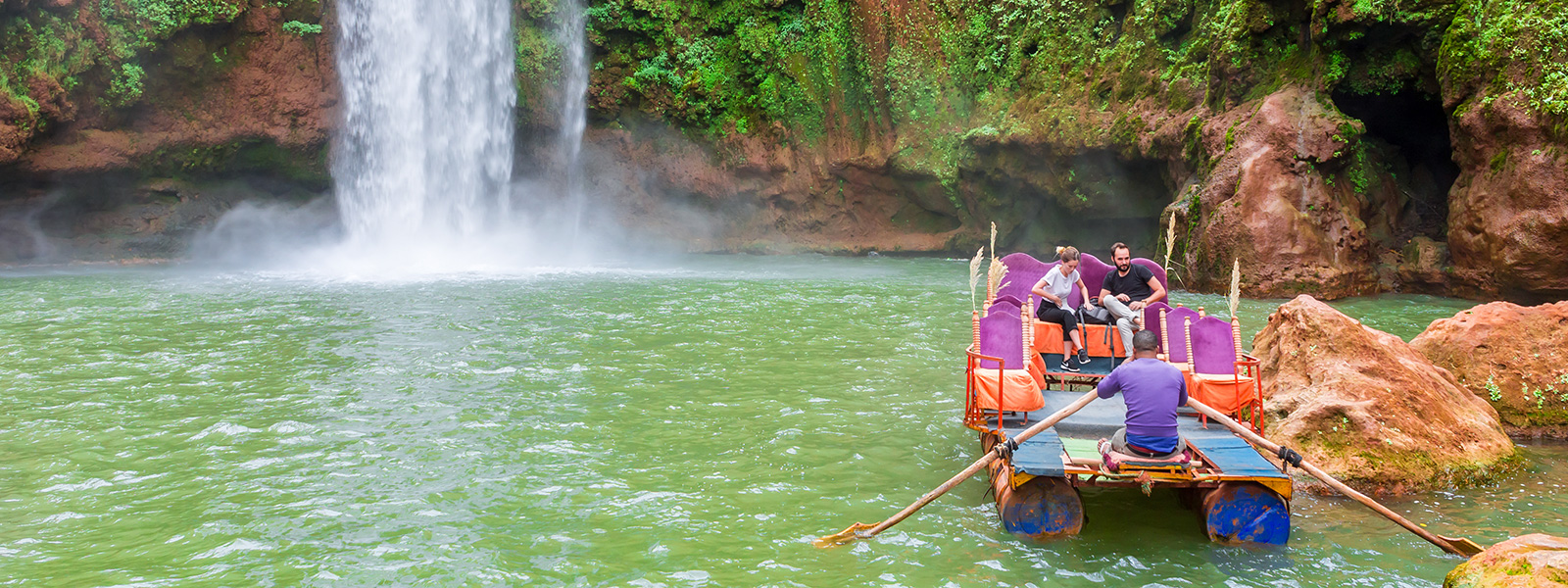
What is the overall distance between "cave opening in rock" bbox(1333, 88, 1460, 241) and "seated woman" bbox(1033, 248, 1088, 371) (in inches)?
475

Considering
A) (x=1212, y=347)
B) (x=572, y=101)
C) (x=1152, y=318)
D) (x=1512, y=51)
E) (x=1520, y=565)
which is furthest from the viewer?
(x=572, y=101)

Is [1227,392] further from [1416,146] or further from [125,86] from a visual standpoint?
[125,86]

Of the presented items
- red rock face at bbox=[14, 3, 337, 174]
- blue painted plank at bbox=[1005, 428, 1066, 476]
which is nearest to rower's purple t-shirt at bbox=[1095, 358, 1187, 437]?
blue painted plank at bbox=[1005, 428, 1066, 476]

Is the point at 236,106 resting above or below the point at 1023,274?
above

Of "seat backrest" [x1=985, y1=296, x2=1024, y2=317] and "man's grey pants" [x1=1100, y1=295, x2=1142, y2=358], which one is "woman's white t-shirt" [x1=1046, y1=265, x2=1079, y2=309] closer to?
"man's grey pants" [x1=1100, y1=295, x2=1142, y2=358]

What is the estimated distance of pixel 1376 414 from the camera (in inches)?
266

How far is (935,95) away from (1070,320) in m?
18.3

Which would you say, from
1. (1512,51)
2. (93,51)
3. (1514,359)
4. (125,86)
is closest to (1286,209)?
(1512,51)

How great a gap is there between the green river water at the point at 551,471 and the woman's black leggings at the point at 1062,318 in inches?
46.5

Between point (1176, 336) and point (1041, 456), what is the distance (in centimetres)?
232

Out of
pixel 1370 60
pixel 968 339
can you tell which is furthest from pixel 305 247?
pixel 1370 60

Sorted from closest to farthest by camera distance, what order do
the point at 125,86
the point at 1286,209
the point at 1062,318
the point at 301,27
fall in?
the point at 1062,318, the point at 1286,209, the point at 125,86, the point at 301,27

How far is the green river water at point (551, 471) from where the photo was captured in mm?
5207

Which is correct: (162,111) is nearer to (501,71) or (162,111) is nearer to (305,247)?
(305,247)
